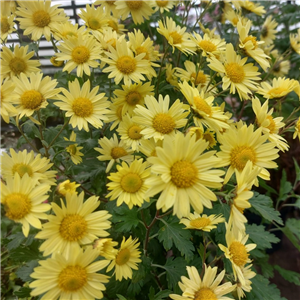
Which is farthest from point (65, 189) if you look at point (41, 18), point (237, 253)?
point (41, 18)

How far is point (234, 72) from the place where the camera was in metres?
0.81

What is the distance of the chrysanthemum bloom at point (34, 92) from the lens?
29.4 inches

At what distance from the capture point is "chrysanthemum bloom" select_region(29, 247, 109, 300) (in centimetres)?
54

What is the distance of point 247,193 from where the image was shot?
576 millimetres

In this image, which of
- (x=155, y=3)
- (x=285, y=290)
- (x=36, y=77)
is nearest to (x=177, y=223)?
(x=36, y=77)

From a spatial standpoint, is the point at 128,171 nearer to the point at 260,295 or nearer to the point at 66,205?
the point at 66,205

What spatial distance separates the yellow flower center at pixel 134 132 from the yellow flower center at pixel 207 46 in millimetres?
347

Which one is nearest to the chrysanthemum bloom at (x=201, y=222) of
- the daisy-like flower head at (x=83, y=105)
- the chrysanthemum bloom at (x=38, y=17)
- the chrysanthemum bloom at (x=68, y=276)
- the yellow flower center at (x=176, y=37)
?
the chrysanthemum bloom at (x=68, y=276)

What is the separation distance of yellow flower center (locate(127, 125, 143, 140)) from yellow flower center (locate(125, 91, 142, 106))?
11cm

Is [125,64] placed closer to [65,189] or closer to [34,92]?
[34,92]

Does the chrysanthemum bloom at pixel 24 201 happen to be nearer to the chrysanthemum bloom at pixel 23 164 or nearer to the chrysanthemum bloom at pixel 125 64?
the chrysanthemum bloom at pixel 23 164

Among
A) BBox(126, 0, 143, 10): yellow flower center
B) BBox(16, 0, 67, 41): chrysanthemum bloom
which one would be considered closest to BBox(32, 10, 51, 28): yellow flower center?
BBox(16, 0, 67, 41): chrysanthemum bloom

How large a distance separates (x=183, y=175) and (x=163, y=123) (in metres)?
0.18

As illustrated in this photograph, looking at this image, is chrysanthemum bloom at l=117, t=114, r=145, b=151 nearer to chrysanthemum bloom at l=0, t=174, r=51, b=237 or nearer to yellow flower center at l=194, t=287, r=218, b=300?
chrysanthemum bloom at l=0, t=174, r=51, b=237
